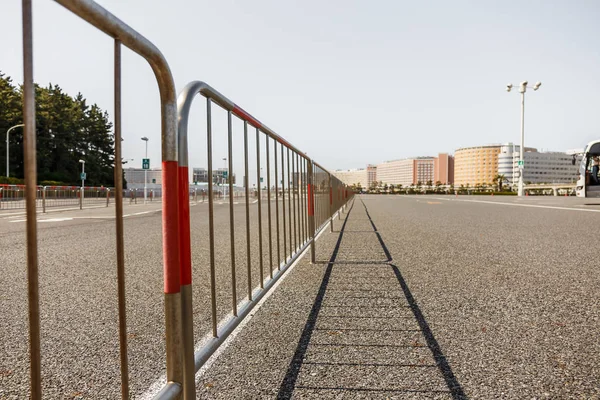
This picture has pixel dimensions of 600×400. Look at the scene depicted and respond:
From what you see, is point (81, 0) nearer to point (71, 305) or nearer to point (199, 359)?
point (199, 359)

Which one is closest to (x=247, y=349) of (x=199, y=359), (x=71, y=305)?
(x=199, y=359)

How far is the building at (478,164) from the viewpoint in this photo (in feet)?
600

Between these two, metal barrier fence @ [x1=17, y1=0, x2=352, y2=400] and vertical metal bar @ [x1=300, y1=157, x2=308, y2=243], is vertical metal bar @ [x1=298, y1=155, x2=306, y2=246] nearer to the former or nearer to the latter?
vertical metal bar @ [x1=300, y1=157, x2=308, y2=243]

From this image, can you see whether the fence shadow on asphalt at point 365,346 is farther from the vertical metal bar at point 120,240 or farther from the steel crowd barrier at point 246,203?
the vertical metal bar at point 120,240

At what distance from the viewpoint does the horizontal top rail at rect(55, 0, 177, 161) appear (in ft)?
3.96

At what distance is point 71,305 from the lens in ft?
11.4

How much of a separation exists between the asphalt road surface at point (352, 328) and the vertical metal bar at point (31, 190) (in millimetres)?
1117

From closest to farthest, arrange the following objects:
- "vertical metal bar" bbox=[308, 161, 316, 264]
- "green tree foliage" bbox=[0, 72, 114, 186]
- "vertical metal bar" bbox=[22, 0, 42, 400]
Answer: "vertical metal bar" bbox=[22, 0, 42, 400], "green tree foliage" bbox=[0, 72, 114, 186], "vertical metal bar" bbox=[308, 161, 316, 264]

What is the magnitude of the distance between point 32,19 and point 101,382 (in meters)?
1.74

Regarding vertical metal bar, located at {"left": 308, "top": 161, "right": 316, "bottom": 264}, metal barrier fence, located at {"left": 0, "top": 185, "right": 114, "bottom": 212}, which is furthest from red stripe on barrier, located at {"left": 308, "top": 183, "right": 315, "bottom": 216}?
metal barrier fence, located at {"left": 0, "top": 185, "right": 114, "bottom": 212}

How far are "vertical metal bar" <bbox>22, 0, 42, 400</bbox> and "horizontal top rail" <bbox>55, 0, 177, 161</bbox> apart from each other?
0.18 metres

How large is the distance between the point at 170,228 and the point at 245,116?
141 centimetres

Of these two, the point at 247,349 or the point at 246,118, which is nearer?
the point at 247,349

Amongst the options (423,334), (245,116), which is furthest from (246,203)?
(423,334)
